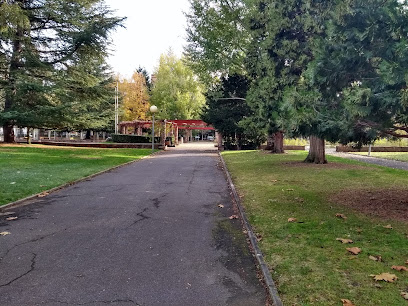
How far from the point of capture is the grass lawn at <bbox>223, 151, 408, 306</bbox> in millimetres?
3328

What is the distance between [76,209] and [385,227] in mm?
6029

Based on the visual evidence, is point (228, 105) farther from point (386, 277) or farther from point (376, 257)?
point (386, 277)

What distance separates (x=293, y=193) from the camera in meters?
8.60

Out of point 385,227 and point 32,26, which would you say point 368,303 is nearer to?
point 385,227

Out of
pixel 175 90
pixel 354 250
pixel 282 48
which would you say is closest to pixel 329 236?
pixel 354 250

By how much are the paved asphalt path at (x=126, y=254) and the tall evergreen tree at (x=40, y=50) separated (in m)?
19.4

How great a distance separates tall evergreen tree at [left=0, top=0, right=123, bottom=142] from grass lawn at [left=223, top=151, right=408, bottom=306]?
66.5ft

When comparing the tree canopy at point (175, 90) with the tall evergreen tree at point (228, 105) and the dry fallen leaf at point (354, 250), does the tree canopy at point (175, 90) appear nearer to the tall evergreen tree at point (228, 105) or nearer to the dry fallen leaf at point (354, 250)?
the tall evergreen tree at point (228, 105)

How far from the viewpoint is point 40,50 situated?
27.5 meters

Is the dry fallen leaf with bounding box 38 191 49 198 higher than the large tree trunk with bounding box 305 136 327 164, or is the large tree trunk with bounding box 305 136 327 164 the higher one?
the large tree trunk with bounding box 305 136 327 164

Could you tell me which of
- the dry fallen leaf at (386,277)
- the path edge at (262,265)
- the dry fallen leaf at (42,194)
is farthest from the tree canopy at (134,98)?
the dry fallen leaf at (386,277)

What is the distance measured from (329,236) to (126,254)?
119 inches

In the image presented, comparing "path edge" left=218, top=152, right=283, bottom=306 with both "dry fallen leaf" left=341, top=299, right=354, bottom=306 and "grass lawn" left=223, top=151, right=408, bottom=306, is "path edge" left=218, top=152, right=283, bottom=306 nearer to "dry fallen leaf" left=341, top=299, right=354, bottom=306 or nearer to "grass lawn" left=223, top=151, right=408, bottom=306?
"grass lawn" left=223, top=151, right=408, bottom=306

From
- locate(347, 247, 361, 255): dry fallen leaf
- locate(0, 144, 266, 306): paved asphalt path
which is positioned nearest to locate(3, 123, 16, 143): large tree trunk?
locate(0, 144, 266, 306): paved asphalt path
